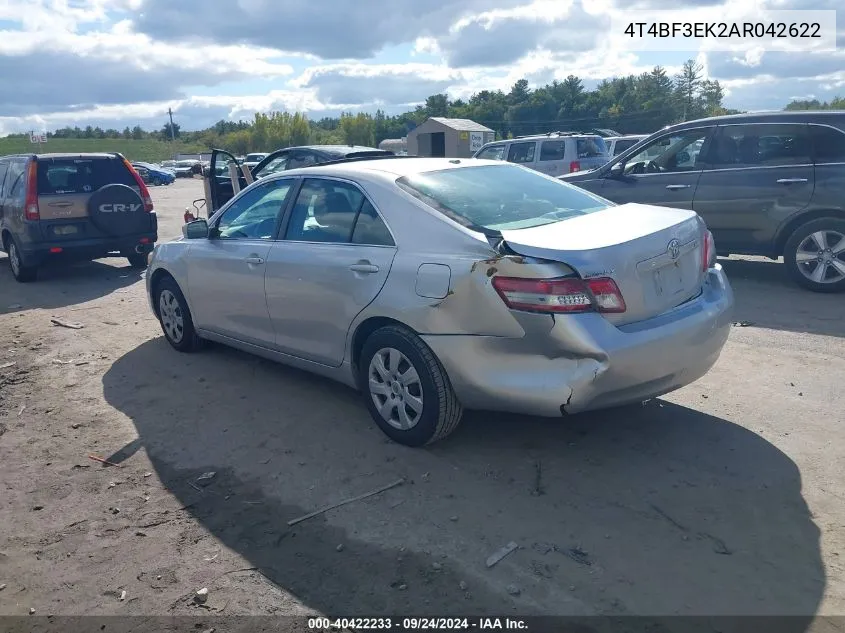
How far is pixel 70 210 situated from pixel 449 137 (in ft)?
87.9

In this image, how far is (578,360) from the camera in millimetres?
3643

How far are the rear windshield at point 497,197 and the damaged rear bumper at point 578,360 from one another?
Result: 0.70 metres

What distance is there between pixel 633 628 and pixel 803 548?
3.23ft

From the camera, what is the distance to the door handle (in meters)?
4.37

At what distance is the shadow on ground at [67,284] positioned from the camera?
9.37 m

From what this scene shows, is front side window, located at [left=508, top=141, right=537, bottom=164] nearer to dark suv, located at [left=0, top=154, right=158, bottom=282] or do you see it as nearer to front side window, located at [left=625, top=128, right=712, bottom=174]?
front side window, located at [left=625, top=128, right=712, bottom=174]

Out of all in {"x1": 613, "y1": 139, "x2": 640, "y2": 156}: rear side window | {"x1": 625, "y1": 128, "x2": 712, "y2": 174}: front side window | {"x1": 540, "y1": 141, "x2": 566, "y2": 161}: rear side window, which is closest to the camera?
{"x1": 625, "y1": 128, "x2": 712, "y2": 174}: front side window

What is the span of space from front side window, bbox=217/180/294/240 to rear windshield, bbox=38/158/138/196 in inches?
222

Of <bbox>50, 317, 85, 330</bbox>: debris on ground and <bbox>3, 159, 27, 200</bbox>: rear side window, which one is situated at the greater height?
<bbox>3, 159, 27, 200</bbox>: rear side window

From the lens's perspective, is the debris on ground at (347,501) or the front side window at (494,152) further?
the front side window at (494,152)

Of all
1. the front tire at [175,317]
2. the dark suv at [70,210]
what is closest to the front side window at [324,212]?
the front tire at [175,317]

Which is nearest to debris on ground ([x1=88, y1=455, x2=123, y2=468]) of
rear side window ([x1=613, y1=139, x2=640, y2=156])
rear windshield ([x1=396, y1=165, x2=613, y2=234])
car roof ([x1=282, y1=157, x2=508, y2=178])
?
car roof ([x1=282, y1=157, x2=508, y2=178])

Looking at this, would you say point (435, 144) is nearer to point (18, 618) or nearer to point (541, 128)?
point (541, 128)

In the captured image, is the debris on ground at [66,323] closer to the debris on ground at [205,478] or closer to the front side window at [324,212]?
the front side window at [324,212]
